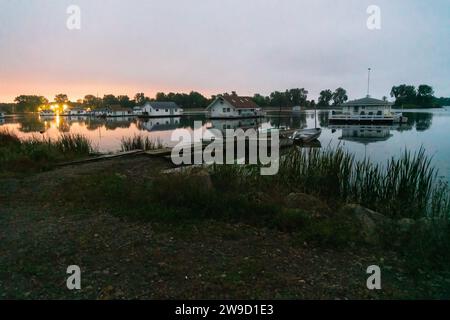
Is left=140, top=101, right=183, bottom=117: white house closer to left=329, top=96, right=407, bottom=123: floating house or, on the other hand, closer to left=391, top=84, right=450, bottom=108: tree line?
left=329, top=96, right=407, bottom=123: floating house

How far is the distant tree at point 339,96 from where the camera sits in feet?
468

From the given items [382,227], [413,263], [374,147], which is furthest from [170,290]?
[374,147]

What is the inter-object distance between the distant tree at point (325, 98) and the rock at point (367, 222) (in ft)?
491

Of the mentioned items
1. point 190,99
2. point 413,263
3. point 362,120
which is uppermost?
point 190,99

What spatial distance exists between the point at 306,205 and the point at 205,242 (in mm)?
2739

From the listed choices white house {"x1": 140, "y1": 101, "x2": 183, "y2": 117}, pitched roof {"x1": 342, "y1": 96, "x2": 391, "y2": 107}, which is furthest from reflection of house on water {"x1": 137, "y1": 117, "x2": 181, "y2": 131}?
pitched roof {"x1": 342, "y1": 96, "x2": 391, "y2": 107}

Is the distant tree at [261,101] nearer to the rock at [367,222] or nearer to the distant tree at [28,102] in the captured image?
the distant tree at [28,102]

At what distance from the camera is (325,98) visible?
A: 5709 inches

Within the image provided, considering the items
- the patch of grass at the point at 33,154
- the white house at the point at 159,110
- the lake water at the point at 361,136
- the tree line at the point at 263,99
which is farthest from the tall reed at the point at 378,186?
the tree line at the point at 263,99

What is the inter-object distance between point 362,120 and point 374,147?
25506mm

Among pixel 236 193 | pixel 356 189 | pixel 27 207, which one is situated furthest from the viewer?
pixel 356 189

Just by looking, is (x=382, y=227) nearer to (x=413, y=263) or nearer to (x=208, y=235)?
(x=413, y=263)

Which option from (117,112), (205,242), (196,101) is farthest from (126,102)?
(205,242)

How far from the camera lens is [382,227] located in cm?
526
